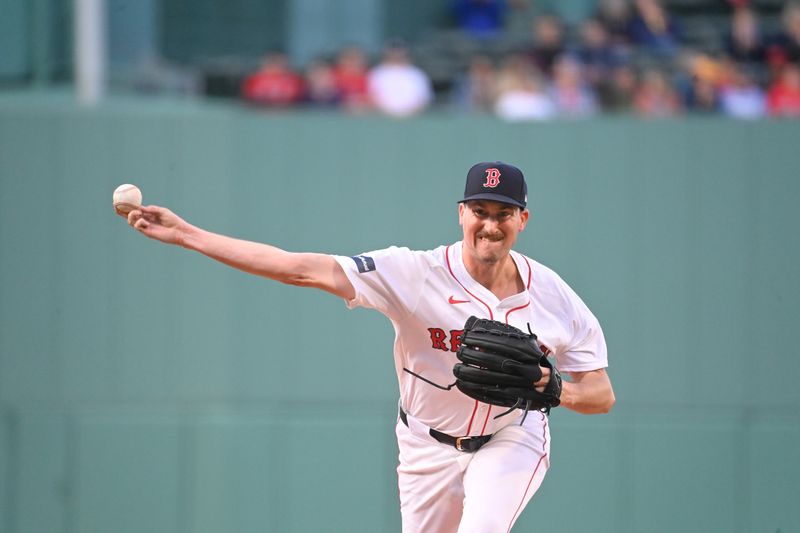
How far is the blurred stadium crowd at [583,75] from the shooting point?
372 inches

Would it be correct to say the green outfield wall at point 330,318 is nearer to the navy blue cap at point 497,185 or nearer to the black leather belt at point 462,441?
the black leather belt at point 462,441

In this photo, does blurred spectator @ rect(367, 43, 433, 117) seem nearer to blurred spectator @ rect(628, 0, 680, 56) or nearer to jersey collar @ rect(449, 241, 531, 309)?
blurred spectator @ rect(628, 0, 680, 56)

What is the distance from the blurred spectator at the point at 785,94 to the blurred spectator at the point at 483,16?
3041 mm

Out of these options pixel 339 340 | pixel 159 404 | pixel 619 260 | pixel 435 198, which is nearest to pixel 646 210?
pixel 619 260

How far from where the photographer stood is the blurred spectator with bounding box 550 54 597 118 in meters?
Result: 9.37

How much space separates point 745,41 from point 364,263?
684cm

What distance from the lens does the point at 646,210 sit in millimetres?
8281

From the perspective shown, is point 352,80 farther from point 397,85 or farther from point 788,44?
point 788,44

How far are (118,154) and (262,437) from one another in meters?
2.30

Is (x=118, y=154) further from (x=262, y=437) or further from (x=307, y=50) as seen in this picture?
(x=307, y=50)

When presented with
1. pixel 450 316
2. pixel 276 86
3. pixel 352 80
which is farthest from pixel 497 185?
pixel 276 86

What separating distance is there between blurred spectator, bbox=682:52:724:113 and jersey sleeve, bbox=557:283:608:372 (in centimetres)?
498

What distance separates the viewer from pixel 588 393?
4953 millimetres

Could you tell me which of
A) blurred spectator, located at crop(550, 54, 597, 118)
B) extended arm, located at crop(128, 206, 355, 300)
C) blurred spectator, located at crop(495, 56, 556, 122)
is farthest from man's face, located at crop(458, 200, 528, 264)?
blurred spectator, located at crop(550, 54, 597, 118)
